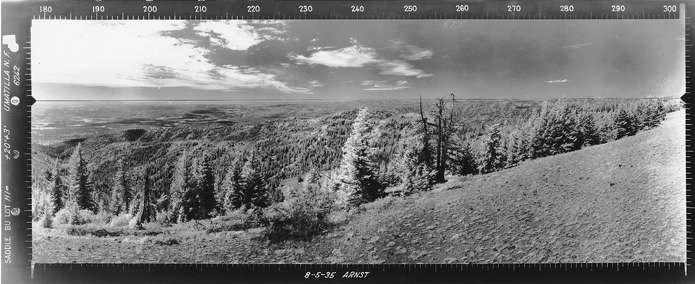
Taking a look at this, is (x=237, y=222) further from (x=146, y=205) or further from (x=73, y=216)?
(x=73, y=216)

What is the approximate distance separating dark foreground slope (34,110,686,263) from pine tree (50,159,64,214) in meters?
0.55

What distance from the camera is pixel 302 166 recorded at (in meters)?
7.14

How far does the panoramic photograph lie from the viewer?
23.2ft

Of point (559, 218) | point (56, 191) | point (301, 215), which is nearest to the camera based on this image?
point (559, 218)

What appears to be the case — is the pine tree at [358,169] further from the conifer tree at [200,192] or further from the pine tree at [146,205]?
the pine tree at [146,205]

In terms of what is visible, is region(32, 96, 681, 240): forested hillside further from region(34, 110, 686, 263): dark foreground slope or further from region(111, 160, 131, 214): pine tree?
region(34, 110, 686, 263): dark foreground slope

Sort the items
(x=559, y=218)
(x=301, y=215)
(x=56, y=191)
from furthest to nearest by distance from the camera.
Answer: (x=56, y=191) < (x=301, y=215) < (x=559, y=218)

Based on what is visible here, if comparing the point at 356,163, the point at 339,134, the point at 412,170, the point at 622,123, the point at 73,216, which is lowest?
the point at 73,216

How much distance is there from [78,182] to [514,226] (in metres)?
8.10

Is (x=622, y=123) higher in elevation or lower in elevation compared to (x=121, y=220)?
higher

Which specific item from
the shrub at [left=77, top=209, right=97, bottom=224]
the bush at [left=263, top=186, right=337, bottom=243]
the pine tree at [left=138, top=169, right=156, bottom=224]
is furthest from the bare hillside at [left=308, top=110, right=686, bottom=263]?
the shrub at [left=77, top=209, right=97, bottom=224]

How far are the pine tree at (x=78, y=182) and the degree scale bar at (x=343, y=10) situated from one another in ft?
8.42

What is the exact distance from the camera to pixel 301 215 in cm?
710

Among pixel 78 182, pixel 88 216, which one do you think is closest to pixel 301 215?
pixel 88 216
